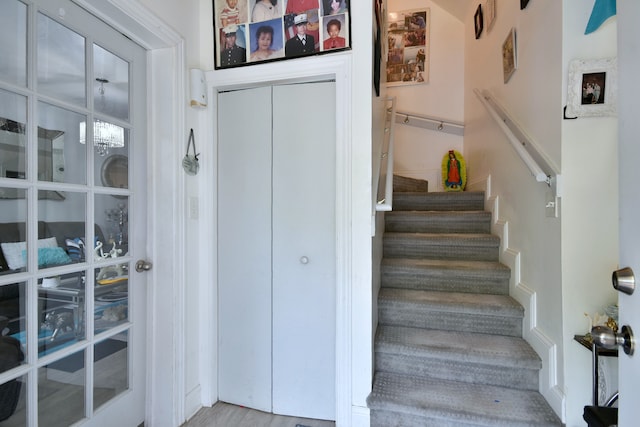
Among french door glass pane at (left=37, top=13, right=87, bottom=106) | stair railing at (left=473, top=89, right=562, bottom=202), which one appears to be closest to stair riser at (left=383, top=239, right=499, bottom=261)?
stair railing at (left=473, top=89, right=562, bottom=202)

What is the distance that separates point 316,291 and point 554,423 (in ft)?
4.17

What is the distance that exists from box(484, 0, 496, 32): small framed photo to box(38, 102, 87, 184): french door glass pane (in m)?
3.07

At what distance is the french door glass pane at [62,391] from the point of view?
111 cm

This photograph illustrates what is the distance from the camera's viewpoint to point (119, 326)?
140 cm

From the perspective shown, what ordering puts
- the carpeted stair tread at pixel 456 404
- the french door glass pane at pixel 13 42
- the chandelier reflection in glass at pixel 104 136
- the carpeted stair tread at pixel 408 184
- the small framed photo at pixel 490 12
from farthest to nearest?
the carpeted stair tread at pixel 408 184 → the small framed photo at pixel 490 12 → the carpeted stair tread at pixel 456 404 → the chandelier reflection in glass at pixel 104 136 → the french door glass pane at pixel 13 42

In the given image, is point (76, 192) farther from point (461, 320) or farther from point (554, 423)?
point (554, 423)

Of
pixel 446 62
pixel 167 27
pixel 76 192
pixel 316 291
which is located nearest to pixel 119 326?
pixel 76 192

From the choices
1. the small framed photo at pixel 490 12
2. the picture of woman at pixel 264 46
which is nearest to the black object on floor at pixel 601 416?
the picture of woman at pixel 264 46

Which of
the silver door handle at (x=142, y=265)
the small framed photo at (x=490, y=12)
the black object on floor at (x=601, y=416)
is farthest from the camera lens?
the small framed photo at (x=490, y=12)

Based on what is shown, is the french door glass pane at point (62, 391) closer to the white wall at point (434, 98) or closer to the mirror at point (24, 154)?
the mirror at point (24, 154)

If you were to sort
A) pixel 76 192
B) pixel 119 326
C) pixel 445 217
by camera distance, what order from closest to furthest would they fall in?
1. pixel 76 192
2. pixel 119 326
3. pixel 445 217

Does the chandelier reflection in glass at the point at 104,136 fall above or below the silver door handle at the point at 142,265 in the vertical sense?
above

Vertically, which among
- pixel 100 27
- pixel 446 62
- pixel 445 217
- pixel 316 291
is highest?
pixel 446 62

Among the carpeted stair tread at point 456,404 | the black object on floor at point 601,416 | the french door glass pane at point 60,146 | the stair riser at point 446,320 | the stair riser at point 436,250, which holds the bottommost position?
the carpeted stair tread at point 456,404
